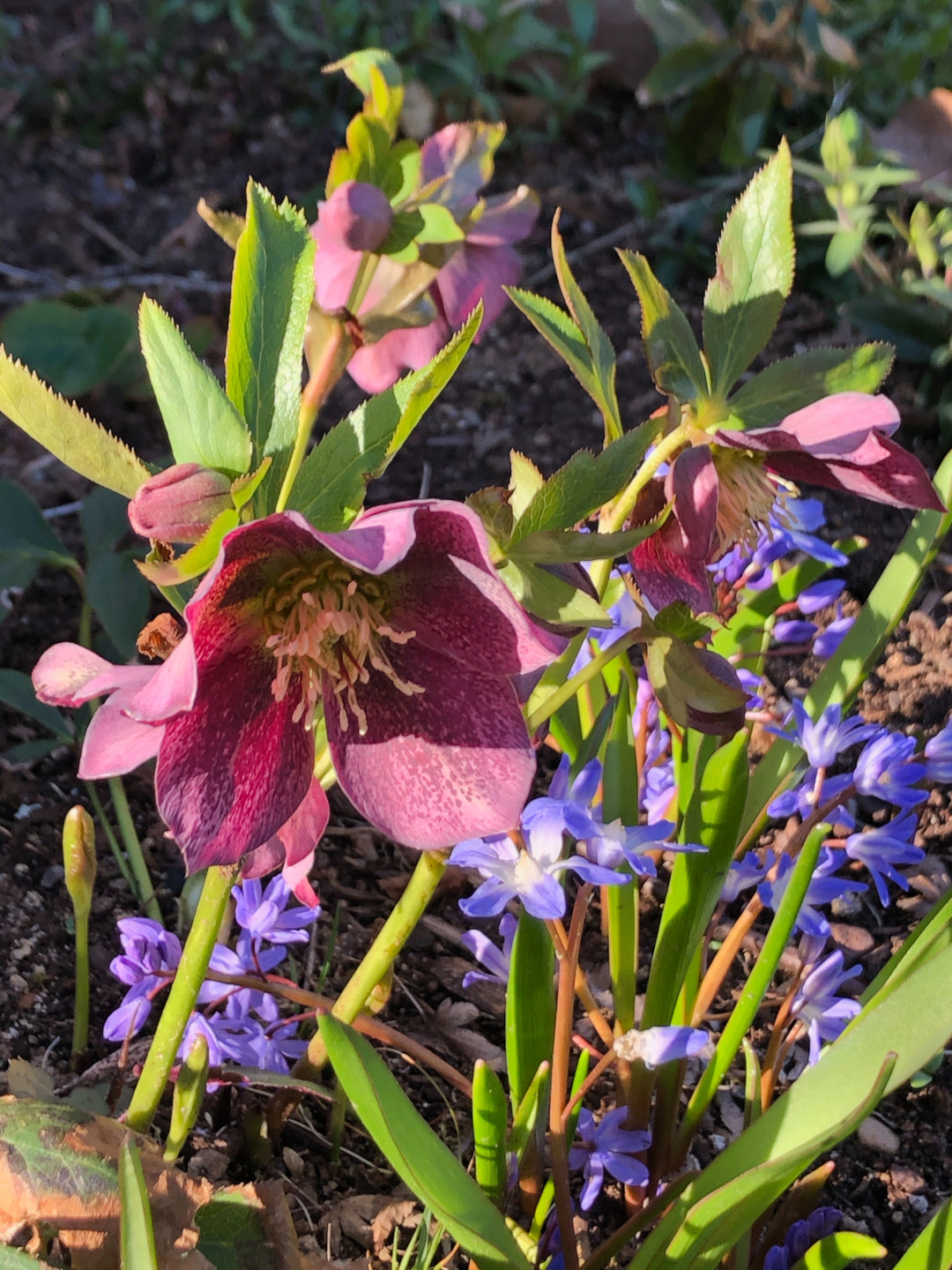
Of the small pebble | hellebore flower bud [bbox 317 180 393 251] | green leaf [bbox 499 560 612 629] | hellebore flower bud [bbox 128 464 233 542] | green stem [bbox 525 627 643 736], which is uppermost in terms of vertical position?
hellebore flower bud [bbox 317 180 393 251]

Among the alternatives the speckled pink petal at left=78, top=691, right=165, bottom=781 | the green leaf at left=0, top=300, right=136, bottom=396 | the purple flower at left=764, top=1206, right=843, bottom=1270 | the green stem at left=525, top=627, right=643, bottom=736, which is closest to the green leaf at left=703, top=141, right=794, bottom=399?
the green stem at left=525, top=627, right=643, bottom=736

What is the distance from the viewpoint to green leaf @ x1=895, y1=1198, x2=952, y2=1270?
2.09ft

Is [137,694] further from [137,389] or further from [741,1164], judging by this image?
[137,389]

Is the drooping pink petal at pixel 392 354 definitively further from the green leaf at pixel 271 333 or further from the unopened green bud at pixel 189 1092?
the unopened green bud at pixel 189 1092

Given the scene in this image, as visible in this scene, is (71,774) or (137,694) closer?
(137,694)

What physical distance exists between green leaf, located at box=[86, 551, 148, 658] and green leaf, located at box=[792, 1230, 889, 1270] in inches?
31.3

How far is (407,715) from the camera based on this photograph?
1.92 ft

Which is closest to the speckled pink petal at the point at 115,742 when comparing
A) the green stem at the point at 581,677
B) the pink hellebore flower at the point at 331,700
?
the pink hellebore flower at the point at 331,700

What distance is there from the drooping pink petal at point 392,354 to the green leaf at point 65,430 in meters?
0.36

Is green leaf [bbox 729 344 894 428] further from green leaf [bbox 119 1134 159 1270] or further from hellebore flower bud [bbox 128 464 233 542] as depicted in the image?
green leaf [bbox 119 1134 159 1270]

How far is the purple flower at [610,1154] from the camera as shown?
0.81 metres

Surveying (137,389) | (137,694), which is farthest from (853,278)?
(137,694)

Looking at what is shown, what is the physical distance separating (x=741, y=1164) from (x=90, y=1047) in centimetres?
60

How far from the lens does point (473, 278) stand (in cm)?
92
